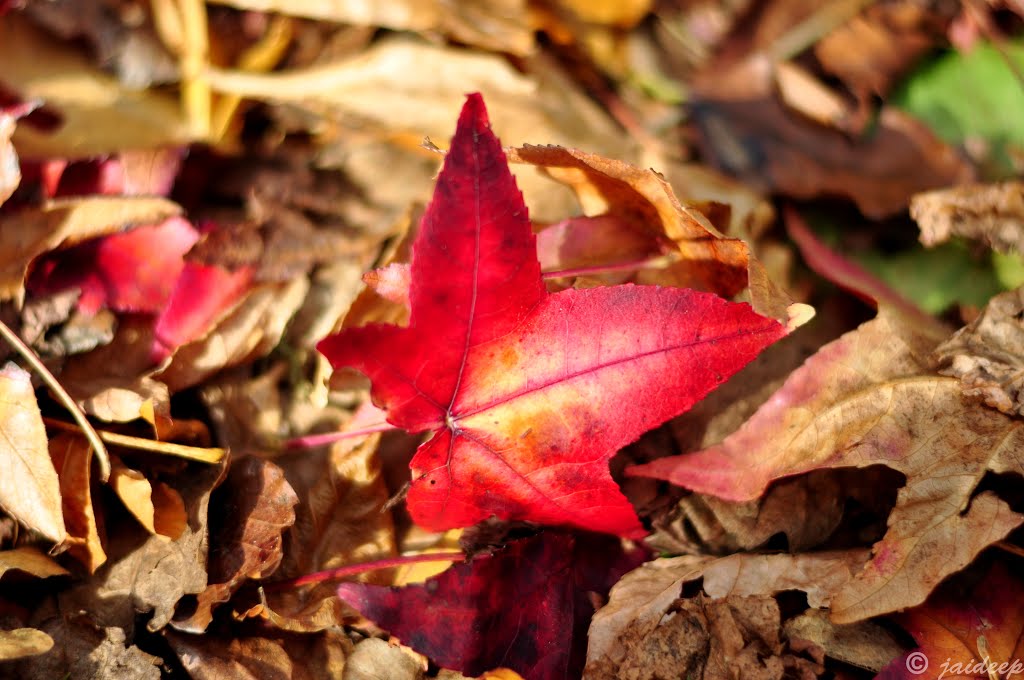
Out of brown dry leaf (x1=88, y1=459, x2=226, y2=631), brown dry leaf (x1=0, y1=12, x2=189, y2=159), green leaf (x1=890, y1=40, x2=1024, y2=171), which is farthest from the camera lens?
green leaf (x1=890, y1=40, x2=1024, y2=171)

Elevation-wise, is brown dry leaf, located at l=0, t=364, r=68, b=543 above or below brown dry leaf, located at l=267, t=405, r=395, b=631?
above

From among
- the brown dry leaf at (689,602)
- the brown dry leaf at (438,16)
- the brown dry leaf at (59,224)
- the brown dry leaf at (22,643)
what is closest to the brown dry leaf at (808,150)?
the brown dry leaf at (438,16)

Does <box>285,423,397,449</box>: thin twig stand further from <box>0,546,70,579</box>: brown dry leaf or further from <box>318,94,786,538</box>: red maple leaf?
<box>0,546,70,579</box>: brown dry leaf

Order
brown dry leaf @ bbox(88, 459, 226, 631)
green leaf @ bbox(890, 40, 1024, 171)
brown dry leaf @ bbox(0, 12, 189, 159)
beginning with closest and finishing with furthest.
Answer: brown dry leaf @ bbox(88, 459, 226, 631)
brown dry leaf @ bbox(0, 12, 189, 159)
green leaf @ bbox(890, 40, 1024, 171)

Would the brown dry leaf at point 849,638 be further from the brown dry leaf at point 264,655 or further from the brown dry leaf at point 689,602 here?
the brown dry leaf at point 264,655

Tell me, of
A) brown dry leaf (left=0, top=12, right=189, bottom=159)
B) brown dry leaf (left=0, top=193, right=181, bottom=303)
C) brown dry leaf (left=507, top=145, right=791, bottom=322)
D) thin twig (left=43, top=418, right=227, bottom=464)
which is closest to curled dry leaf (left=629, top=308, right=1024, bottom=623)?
brown dry leaf (left=507, top=145, right=791, bottom=322)

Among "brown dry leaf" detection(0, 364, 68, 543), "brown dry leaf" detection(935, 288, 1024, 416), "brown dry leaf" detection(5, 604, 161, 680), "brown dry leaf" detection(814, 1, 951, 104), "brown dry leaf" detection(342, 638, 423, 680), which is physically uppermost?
"brown dry leaf" detection(814, 1, 951, 104)

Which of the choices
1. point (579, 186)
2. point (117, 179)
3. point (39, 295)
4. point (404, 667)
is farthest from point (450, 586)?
point (117, 179)
